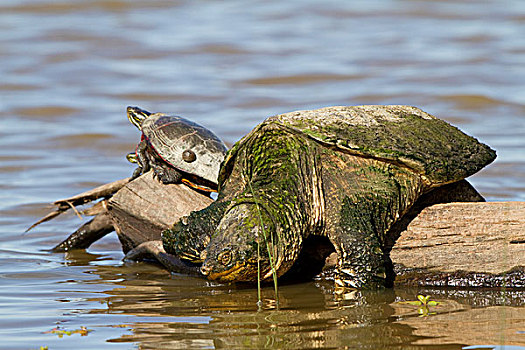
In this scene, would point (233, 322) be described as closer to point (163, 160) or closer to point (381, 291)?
point (381, 291)

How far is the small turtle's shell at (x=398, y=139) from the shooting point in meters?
3.68

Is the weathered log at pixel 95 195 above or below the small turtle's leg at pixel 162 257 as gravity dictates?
above

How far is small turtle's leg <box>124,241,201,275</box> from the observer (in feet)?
13.9

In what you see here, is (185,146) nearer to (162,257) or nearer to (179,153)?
(179,153)

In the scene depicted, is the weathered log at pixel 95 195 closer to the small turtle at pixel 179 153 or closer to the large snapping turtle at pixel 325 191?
the small turtle at pixel 179 153

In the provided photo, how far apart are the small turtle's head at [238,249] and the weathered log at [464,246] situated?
2.46 feet

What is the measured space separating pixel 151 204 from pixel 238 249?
3.41 feet

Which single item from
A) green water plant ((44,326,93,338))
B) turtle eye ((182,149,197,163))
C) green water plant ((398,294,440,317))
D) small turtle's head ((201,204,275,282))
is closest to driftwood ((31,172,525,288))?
green water plant ((398,294,440,317))

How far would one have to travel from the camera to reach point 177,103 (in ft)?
35.0

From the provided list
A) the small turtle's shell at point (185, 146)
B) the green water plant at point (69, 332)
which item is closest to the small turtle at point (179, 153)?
the small turtle's shell at point (185, 146)

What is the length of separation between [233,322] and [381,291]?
0.86 metres

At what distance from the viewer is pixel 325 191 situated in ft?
12.5

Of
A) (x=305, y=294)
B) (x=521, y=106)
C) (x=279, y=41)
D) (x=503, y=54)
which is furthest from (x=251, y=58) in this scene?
(x=305, y=294)

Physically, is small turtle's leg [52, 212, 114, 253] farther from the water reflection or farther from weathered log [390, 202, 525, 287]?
weathered log [390, 202, 525, 287]
